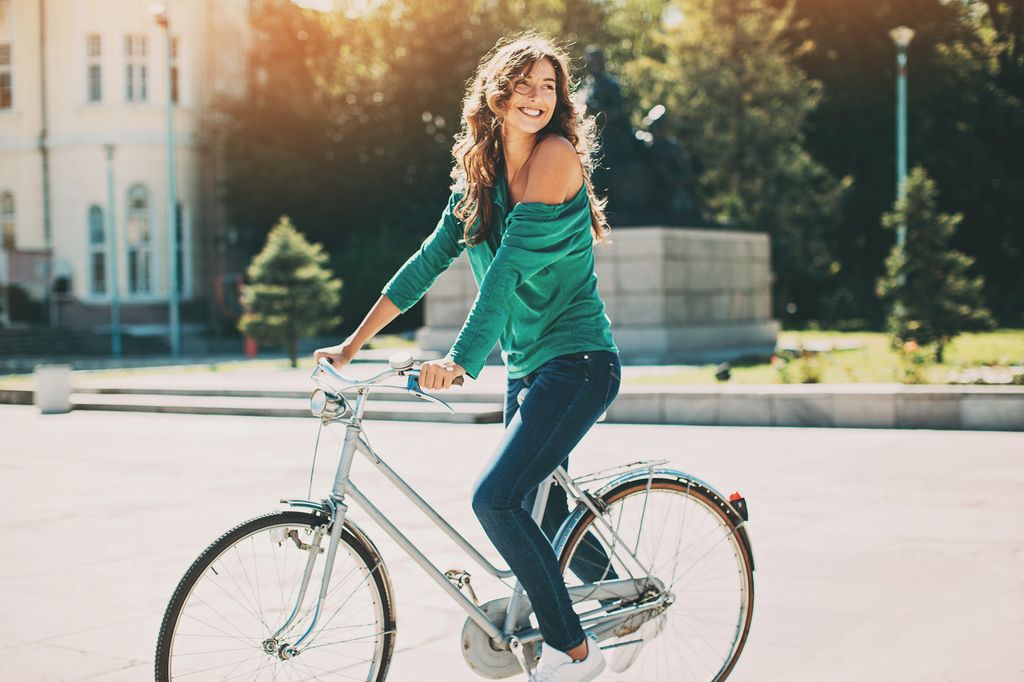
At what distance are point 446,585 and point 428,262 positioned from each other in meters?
1.00

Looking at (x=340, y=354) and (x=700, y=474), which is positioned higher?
(x=340, y=354)

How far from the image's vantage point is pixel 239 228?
4156 centimetres

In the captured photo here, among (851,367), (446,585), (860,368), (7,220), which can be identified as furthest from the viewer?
(7,220)

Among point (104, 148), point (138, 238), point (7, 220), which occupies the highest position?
point (104, 148)

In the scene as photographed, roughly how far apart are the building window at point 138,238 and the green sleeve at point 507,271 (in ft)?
127

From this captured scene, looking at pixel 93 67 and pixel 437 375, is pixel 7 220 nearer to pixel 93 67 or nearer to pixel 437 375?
pixel 93 67

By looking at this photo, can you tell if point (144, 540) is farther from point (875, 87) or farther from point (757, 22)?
point (875, 87)

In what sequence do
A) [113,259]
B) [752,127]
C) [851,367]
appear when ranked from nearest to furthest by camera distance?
1. [851,367]
2. [113,259]
3. [752,127]

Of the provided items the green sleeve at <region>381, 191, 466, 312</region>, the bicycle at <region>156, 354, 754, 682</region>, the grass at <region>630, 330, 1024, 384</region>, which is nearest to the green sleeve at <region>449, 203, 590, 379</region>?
the bicycle at <region>156, 354, 754, 682</region>

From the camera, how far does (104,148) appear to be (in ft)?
128

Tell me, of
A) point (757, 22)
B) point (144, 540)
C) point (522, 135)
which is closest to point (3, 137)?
point (757, 22)

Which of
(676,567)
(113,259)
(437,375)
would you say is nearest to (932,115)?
(113,259)

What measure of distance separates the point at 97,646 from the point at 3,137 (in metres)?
41.3

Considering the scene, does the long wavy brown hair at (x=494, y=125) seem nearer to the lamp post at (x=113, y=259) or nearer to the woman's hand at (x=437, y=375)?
the woman's hand at (x=437, y=375)
